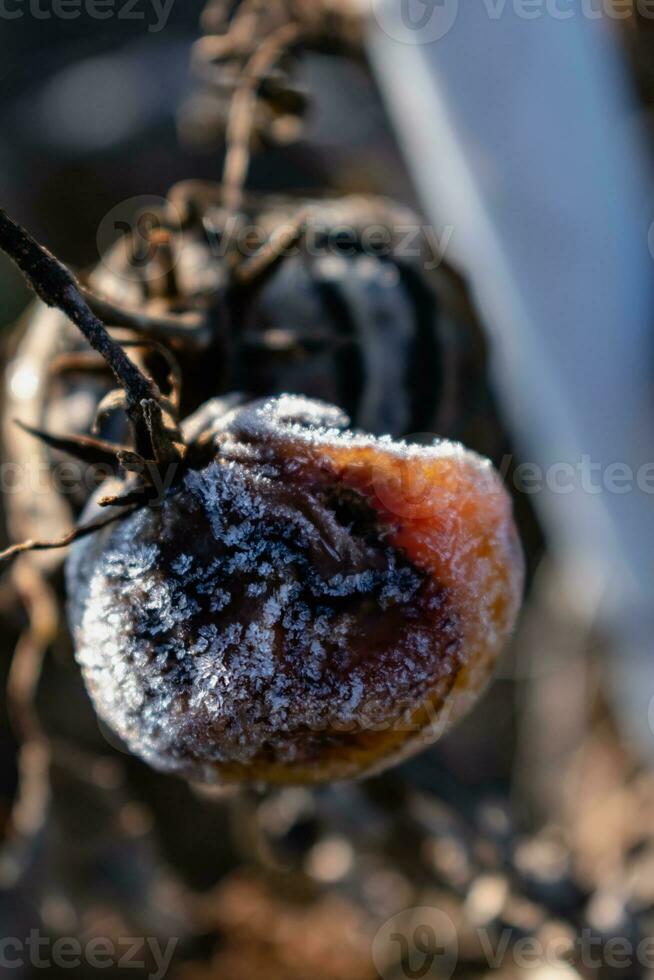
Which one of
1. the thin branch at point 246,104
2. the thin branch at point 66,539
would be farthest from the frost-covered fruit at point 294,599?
the thin branch at point 246,104

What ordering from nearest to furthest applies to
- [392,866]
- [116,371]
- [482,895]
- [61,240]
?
[116,371] → [482,895] → [392,866] → [61,240]

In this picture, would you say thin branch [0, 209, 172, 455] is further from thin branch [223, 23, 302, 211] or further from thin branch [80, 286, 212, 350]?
thin branch [223, 23, 302, 211]

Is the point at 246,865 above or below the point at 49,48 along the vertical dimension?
below

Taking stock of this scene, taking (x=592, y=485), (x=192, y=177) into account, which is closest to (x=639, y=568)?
(x=592, y=485)

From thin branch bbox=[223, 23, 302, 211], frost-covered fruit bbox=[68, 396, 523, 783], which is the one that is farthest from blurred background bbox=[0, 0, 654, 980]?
frost-covered fruit bbox=[68, 396, 523, 783]

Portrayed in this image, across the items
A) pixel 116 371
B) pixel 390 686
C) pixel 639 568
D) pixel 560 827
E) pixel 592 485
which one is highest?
pixel 116 371

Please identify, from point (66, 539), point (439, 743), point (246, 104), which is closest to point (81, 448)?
point (66, 539)

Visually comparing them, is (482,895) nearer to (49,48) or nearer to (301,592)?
(301,592)
